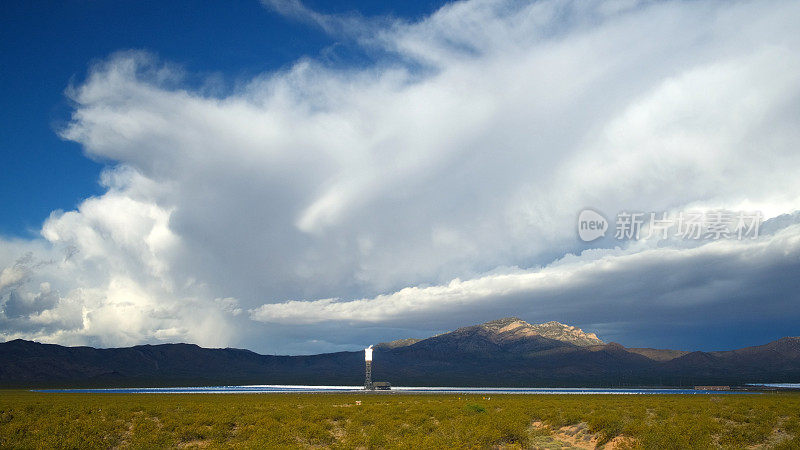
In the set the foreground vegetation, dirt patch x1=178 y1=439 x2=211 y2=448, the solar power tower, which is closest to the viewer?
the foreground vegetation

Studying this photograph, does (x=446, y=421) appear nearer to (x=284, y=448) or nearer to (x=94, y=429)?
(x=284, y=448)

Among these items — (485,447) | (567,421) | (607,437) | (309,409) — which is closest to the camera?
(485,447)

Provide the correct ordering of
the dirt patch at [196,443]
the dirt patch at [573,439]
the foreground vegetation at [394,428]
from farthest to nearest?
the dirt patch at [196,443] → the dirt patch at [573,439] → the foreground vegetation at [394,428]

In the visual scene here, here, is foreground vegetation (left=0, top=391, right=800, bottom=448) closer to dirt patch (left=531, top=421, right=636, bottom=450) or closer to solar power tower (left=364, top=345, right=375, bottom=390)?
dirt patch (left=531, top=421, right=636, bottom=450)

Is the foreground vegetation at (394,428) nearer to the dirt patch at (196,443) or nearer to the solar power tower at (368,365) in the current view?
the dirt patch at (196,443)

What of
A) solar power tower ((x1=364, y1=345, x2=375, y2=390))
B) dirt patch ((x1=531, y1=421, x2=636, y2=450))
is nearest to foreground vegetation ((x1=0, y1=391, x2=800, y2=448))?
dirt patch ((x1=531, y1=421, x2=636, y2=450))

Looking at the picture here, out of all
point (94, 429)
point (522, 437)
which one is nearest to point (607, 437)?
point (522, 437)

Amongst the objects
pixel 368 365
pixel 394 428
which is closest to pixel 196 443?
pixel 394 428

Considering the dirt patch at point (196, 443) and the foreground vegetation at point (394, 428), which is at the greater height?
the foreground vegetation at point (394, 428)

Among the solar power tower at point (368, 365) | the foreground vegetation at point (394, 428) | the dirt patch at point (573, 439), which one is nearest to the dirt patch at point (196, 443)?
the foreground vegetation at point (394, 428)

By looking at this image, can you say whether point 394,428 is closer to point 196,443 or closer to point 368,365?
point 196,443

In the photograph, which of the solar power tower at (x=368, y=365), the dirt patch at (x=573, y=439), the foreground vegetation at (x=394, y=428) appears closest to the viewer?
the foreground vegetation at (x=394, y=428)

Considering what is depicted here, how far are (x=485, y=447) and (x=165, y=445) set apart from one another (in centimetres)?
2180

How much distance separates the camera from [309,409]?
48312 mm
